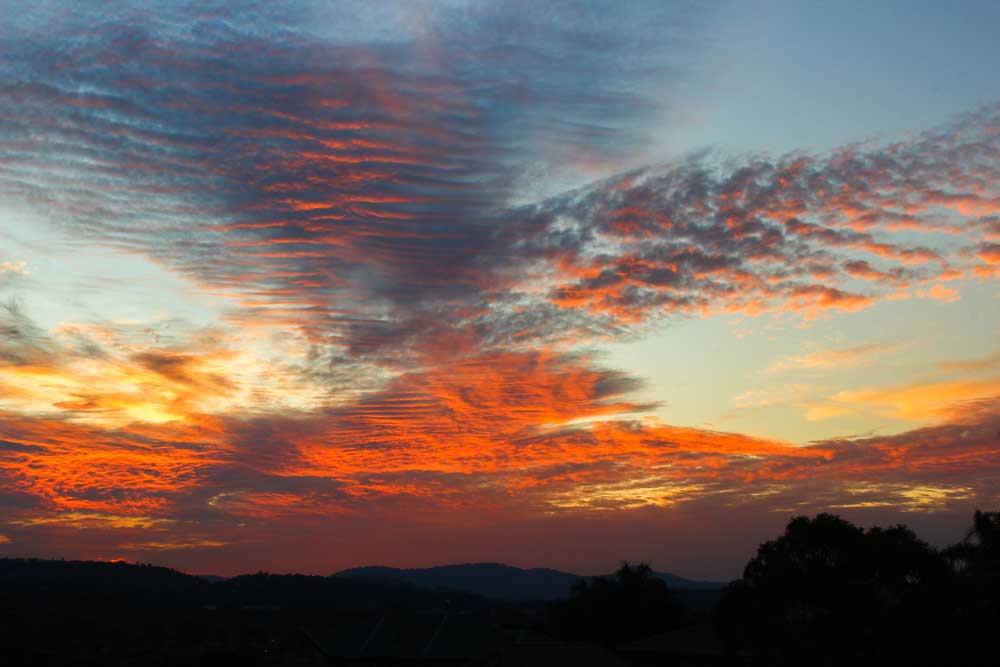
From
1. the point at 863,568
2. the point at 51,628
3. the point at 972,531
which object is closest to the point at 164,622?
the point at 51,628

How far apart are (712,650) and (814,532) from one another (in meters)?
9.45

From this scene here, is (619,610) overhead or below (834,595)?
below

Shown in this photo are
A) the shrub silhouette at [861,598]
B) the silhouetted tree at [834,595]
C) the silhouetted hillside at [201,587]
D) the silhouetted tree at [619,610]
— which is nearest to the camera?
the shrub silhouette at [861,598]

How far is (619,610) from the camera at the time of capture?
7900 centimetres

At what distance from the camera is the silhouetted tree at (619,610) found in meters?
76.7

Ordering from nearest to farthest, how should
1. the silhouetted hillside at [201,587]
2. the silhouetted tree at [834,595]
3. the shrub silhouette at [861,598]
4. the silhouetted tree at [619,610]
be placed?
1. the shrub silhouette at [861,598]
2. the silhouetted tree at [834,595]
3. the silhouetted tree at [619,610]
4. the silhouetted hillside at [201,587]

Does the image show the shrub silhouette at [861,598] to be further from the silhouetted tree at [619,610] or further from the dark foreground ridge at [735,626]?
the silhouetted tree at [619,610]

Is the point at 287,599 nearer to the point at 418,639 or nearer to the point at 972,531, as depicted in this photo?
the point at 418,639

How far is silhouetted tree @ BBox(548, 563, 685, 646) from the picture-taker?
76.7 meters

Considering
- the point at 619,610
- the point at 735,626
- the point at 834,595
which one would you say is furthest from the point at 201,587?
the point at 834,595

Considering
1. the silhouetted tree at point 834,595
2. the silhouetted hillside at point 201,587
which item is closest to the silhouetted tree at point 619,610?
the silhouetted tree at point 834,595

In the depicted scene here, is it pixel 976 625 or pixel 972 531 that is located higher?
pixel 972 531

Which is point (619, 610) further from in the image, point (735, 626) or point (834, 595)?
point (834, 595)

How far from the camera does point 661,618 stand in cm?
7700
